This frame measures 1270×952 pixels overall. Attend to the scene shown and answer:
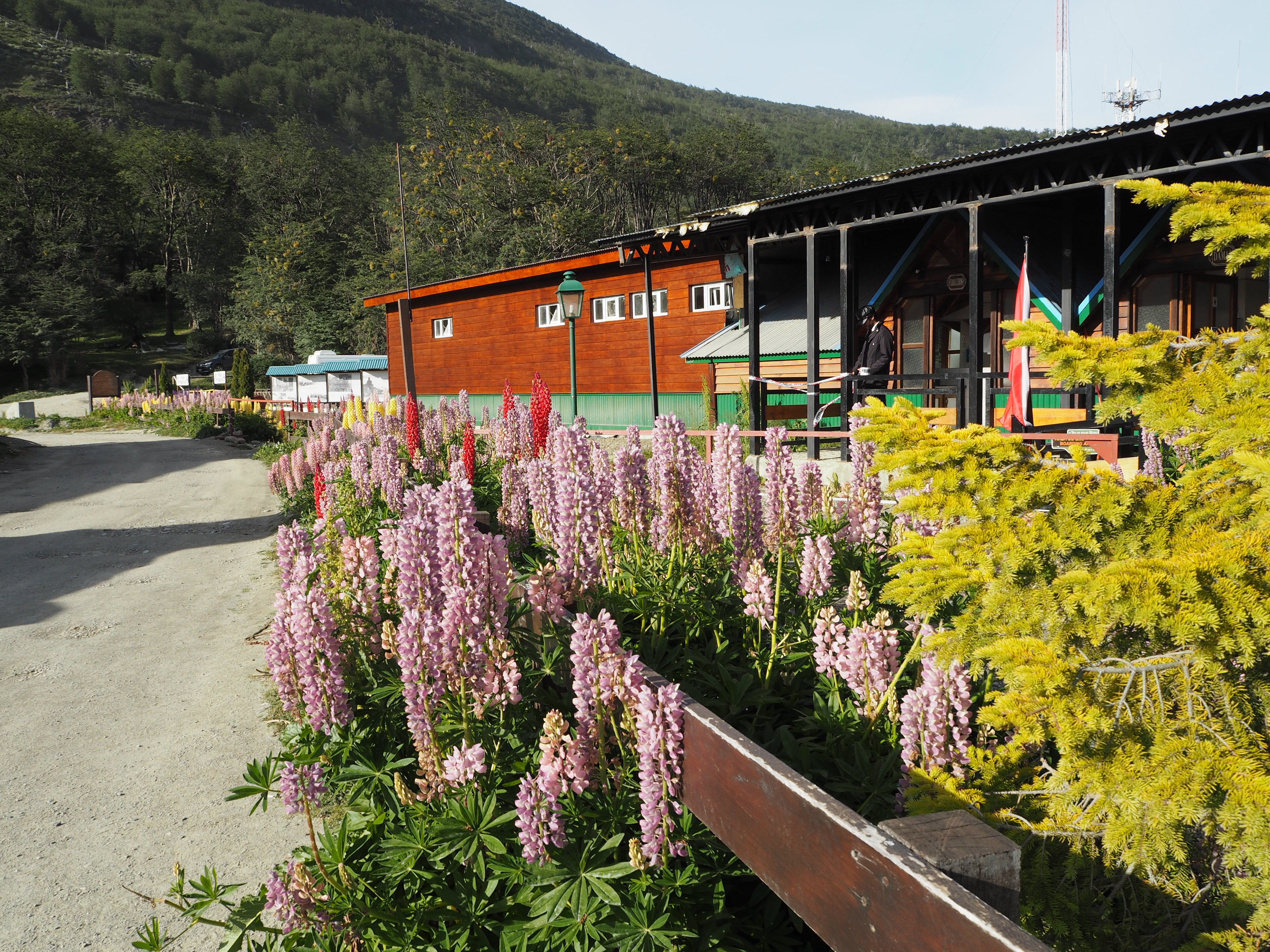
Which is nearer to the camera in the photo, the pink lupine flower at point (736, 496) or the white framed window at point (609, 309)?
the pink lupine flower at point (736, 496)

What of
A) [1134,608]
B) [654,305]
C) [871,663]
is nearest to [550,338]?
[654,305]

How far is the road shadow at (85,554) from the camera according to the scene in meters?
7.86

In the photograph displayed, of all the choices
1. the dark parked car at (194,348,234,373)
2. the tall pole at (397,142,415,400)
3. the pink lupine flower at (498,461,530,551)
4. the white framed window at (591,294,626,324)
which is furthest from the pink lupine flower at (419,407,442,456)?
the dark parked car at (194,348,234,373)

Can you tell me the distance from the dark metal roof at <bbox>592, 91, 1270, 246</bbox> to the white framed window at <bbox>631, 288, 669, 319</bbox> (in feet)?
16.1

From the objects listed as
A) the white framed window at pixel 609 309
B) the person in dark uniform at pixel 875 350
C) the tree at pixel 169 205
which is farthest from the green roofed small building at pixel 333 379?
the tree at pixel 169 205

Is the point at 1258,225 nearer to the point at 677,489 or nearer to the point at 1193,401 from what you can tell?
the point at 1193,401

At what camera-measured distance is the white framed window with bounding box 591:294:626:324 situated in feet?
74.7

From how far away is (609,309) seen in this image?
23.2m

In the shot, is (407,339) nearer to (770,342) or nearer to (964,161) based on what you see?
(770,342)

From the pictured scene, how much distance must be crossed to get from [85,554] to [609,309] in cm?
1565

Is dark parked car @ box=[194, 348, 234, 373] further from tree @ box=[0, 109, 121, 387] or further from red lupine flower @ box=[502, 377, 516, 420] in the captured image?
red lupine flower @ box=[502, 377, 516, 420]

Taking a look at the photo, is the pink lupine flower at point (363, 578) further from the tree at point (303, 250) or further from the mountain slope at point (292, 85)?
the mountain slope at point (292, 85)

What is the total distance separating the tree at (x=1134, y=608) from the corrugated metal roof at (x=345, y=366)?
34464 mm

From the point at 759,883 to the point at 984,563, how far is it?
4.22 ft
